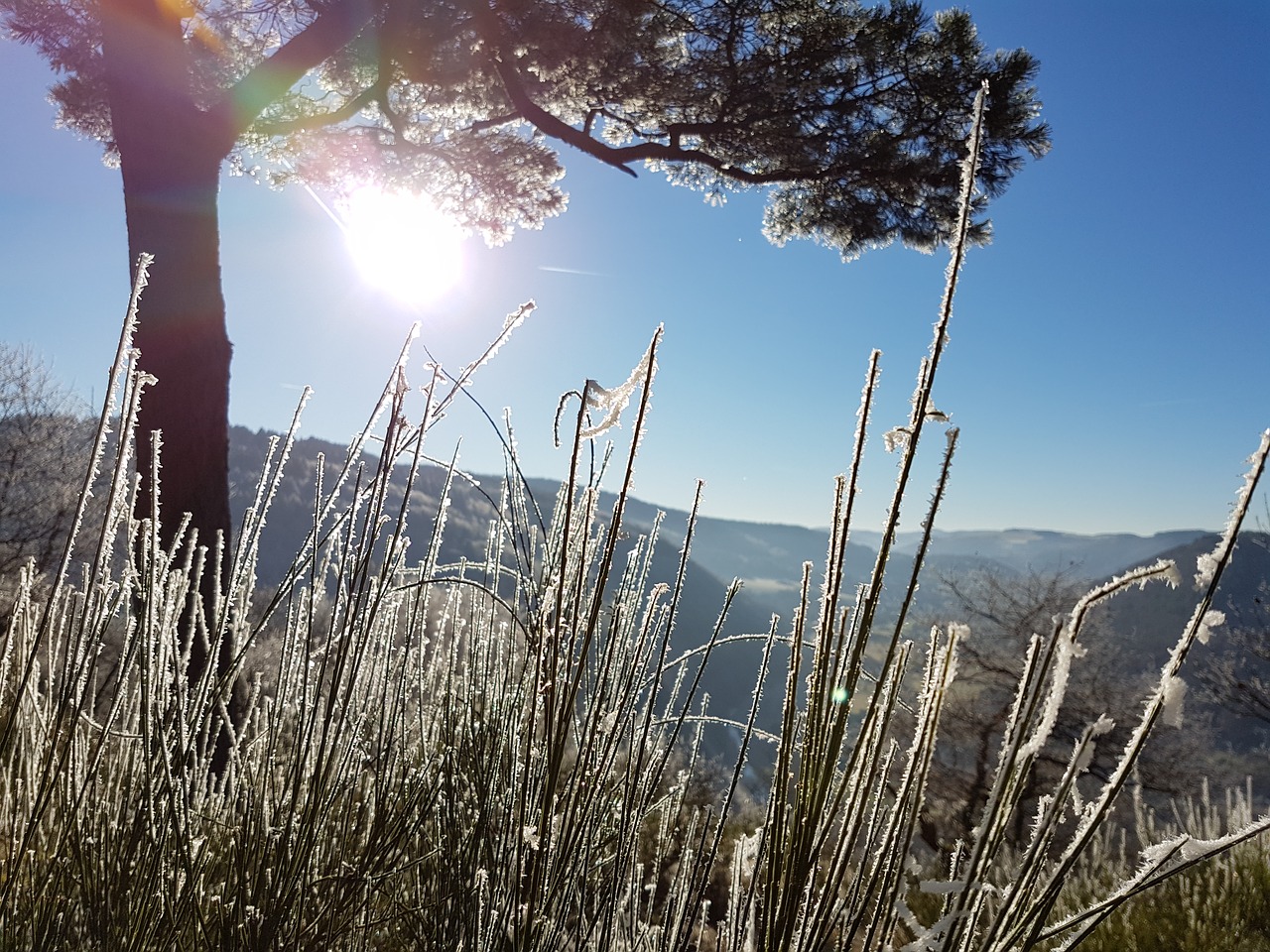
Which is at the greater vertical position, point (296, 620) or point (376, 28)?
point (376, 28)

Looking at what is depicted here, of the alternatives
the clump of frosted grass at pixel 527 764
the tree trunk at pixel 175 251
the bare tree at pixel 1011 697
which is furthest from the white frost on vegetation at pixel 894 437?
the bare tree at pixel 1011 697

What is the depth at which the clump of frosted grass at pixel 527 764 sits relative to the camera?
559 millimetres

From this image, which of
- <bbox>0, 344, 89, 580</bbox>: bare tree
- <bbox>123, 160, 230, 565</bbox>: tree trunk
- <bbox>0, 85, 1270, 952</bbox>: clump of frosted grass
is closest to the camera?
<bbox>0, 85, 1270, 952</bbox>: clump of frosted grass

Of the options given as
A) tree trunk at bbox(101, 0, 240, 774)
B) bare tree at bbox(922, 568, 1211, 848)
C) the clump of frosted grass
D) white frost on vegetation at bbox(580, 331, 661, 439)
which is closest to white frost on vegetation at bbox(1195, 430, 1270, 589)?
the clump of frosted grass

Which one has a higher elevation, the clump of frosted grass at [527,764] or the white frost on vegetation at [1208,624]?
the white frost on vegetation at [1208,624]

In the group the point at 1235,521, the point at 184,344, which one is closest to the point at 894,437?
the point at 1235,521

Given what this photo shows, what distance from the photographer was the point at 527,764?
0.85m

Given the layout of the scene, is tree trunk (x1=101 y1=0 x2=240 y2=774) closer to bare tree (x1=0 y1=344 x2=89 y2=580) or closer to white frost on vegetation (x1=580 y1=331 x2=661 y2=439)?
white frost on vegetation (x1=580 y1=331 x2=661 y2=439)

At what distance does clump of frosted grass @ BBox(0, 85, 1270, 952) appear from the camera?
56 cm

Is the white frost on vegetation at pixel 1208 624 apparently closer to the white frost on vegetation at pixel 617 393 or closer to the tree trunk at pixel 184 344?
the white frost on vegetation at pixel 617 393

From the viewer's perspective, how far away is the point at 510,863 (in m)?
1.07

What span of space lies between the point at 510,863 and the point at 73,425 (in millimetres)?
A: 14512

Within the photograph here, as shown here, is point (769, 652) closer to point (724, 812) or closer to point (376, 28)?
point (724, 812)

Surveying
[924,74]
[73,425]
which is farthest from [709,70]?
[73,425]
